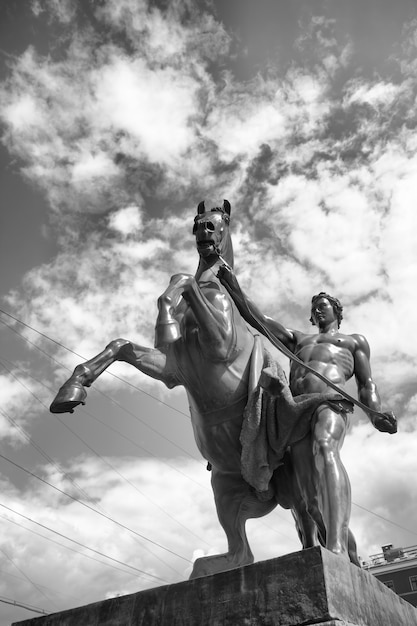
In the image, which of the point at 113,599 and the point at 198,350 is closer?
the point at 113,599

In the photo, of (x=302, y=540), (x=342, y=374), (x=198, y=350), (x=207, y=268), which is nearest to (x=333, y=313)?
(x=342, y=374)

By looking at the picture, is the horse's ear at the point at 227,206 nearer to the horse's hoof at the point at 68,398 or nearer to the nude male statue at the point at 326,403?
the nude male statue at the point at 326,403

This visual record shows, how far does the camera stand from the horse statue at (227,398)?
4.72 meters

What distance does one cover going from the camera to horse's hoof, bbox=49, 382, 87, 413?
13.9 ft

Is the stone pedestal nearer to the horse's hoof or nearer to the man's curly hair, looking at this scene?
the horse's hoof

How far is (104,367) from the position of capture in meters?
4.58

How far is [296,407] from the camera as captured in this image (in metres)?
4.71

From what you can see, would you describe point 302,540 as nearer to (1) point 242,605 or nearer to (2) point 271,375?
(2) point 271,375

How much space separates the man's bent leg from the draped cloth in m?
0.10

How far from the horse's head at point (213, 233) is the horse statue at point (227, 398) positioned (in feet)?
1.85

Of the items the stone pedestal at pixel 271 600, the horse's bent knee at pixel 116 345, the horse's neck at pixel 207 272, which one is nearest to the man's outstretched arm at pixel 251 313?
the horse's neck at pixel 207 272

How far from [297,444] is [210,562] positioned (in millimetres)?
1195

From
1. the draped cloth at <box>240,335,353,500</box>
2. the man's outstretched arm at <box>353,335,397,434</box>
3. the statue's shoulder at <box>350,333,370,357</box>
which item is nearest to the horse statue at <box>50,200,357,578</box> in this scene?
the draped cloth at <box>240,335,353,500</box>

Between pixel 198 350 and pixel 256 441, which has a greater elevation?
pixel 198 350
